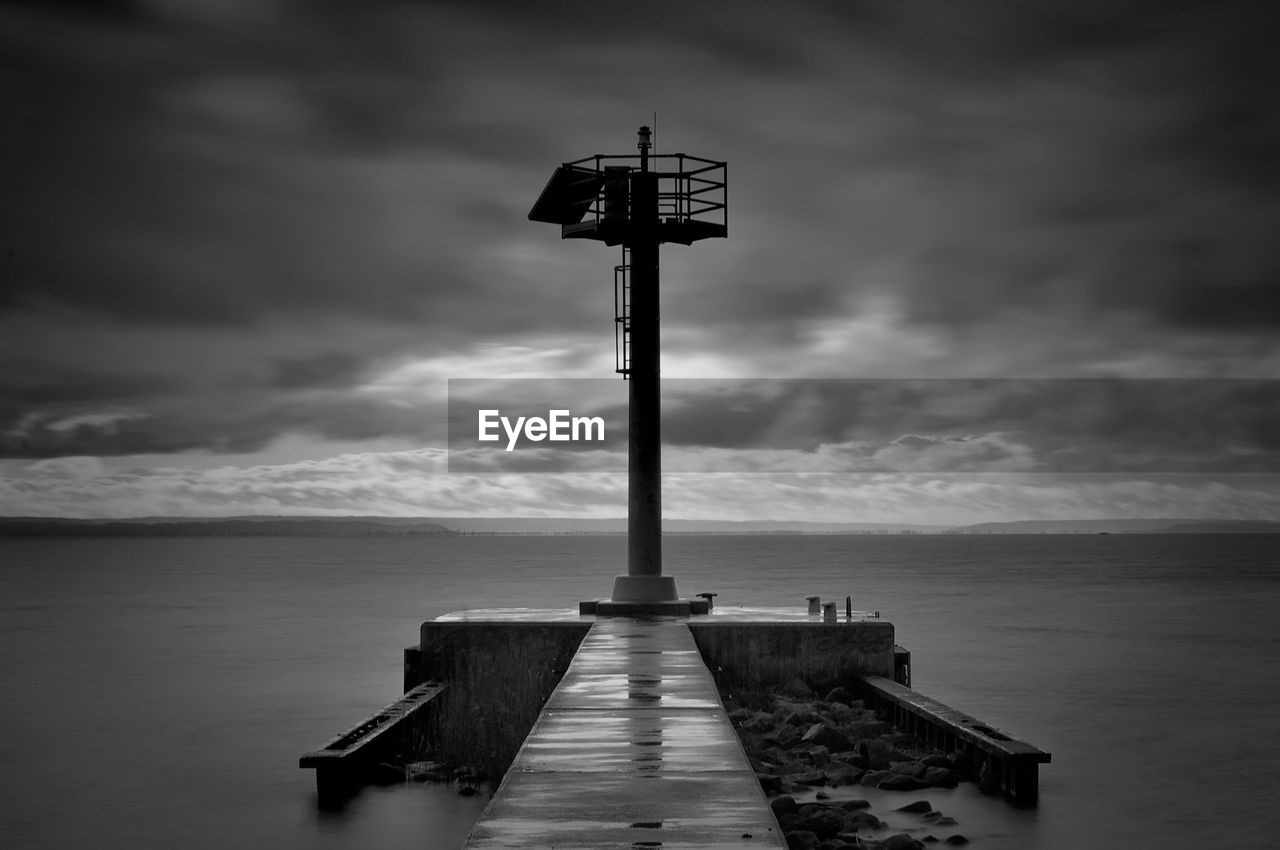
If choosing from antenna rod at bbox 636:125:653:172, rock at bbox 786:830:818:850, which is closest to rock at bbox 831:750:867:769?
rock at bbox 786:830:818:850

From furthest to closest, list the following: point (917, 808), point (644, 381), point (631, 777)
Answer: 1. point (644, 381)
2. point (917, 808)
3. point (631, 777)

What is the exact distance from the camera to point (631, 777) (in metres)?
7.04

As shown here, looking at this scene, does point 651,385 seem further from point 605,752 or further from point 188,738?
point 188,738

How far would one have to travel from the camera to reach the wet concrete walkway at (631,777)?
5797 mm

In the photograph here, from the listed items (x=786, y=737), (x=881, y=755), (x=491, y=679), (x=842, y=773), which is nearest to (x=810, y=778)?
(x=842, y=773)

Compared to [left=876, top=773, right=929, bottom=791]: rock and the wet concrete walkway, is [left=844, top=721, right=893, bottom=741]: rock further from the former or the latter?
the wet concrete walkway

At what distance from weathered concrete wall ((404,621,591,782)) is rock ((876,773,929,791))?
14.2 ft

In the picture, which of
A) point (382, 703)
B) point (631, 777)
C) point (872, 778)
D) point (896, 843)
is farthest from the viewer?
point (382, 703)

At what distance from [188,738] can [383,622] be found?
28.0 metres

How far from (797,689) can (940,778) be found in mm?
2744

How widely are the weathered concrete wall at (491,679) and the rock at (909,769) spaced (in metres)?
4.26

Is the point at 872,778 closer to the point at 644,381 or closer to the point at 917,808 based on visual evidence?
the point at 917,808

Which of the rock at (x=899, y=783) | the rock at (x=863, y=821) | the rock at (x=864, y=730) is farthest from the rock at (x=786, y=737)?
the rock at (x=863, y=821)

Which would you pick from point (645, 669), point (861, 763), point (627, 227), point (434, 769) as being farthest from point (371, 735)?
point (627, 227)
